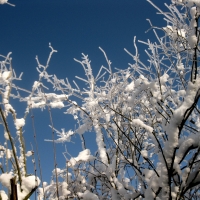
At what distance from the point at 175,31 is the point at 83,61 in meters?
1.80

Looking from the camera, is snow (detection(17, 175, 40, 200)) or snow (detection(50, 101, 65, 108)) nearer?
snow (detection(17, 175, 40, 200))

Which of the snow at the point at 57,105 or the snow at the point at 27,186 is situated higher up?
the snow at the point at 57,105

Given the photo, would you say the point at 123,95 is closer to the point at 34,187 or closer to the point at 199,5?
the point at 199,5

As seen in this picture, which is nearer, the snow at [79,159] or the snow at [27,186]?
the snow at [27,186]

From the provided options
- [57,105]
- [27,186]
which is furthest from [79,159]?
[27,186]

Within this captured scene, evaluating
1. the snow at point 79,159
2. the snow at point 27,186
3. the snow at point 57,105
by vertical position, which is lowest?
the snow at point 27,186

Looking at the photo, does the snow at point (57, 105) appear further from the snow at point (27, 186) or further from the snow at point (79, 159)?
the snow at point (27, 186)

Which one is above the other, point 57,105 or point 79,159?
point 57,105

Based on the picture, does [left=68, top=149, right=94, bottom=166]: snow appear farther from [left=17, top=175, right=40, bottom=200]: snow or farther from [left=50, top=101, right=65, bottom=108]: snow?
[left=17, top=175, right=40, bottom=200]: snow

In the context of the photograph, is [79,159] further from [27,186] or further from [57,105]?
[27,186]

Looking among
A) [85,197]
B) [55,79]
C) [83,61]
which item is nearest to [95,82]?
[83,61]

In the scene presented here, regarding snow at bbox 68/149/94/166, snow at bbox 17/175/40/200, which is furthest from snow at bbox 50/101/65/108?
snow at bbox 17/175/40/200

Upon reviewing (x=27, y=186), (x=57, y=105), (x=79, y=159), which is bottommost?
(x=27, y=186)

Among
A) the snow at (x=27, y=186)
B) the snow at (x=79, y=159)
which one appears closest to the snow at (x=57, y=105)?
the snow at (x=79, y=159)
